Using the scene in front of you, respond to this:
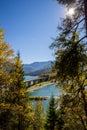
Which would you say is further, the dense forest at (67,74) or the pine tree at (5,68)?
the pine tree at (5,68)

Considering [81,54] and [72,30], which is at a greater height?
[72,30]

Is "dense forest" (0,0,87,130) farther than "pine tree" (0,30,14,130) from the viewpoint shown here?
No

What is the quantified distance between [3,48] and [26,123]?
62.6 ft

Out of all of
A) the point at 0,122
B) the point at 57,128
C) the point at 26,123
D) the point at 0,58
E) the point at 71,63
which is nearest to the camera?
the point at 71,63

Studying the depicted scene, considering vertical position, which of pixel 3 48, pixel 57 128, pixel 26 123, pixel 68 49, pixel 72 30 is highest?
pixel 3 48

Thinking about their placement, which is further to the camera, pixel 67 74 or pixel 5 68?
pixel 5 68

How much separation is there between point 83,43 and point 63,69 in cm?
125

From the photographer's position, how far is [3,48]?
612 inches

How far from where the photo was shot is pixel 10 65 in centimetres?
1568

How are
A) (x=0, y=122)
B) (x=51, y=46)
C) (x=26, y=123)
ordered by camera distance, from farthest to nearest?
(x=26, y=123) → (x=0, y=122) → (x=51, y=46)

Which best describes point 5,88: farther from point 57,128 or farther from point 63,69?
point 57,128

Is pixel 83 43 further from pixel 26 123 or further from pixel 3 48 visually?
Result: pixel 26 123

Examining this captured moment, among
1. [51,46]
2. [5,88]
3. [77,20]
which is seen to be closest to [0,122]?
[5,88]

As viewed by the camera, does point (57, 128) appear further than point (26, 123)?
Yes
